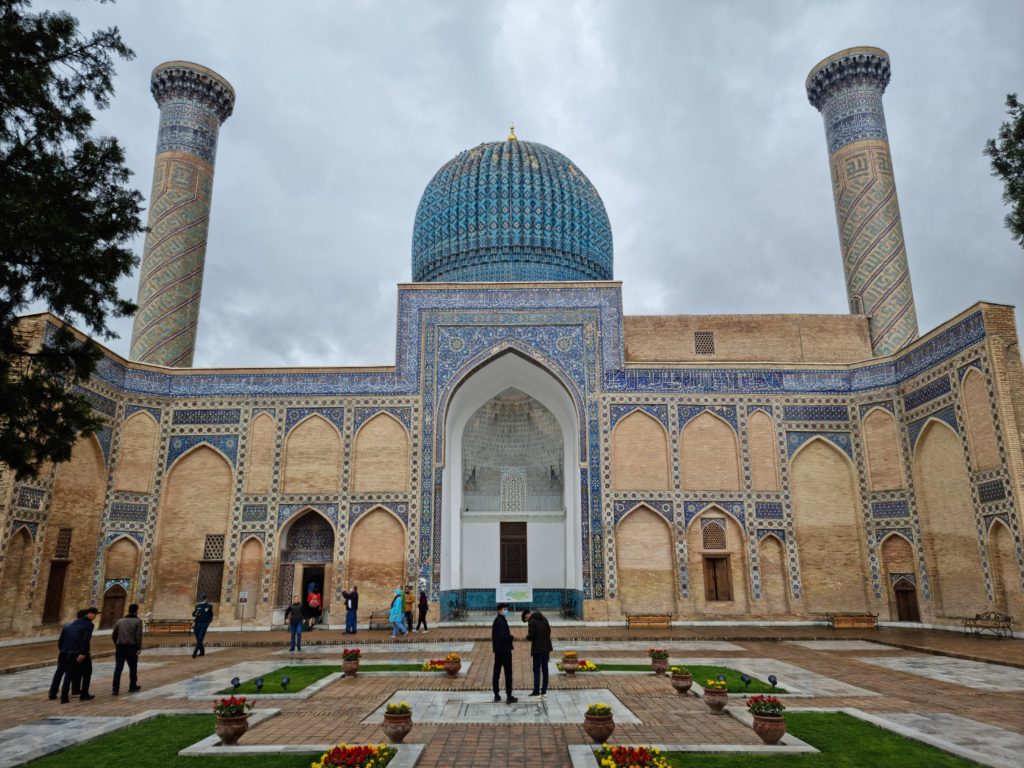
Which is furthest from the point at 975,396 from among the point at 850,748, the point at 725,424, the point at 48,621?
the point at 48,621

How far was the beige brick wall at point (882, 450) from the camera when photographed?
12.3 m

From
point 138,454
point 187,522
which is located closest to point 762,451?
point 187,522

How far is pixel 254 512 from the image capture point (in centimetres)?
1267

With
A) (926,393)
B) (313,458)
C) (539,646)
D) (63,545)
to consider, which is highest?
(926,393)

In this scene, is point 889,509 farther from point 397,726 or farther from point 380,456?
point 397,726

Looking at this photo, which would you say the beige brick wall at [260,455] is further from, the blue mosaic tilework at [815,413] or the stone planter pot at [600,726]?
the stone planter pot at [600,726]

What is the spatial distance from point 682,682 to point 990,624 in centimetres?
694

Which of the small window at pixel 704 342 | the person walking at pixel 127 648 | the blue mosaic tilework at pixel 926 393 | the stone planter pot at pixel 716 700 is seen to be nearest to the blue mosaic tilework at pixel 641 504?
the small window at pixel 704 342

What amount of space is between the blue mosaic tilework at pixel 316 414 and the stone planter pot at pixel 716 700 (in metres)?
9.34

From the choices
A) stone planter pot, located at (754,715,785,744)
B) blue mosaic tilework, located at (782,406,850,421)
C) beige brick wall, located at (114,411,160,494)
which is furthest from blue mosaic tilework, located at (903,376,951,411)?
beige brick wall, located at (114,411,160,494)

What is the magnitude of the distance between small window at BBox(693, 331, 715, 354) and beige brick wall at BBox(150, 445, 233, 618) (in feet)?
31.7

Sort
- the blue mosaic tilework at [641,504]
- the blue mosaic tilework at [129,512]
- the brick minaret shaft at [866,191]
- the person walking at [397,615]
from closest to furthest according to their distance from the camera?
1. the person walking at [397,615]
2. the blue mosaic tilework at [129,512]
3. the blue mosaic tilework at [641,504]
4. the brick minaret shaft at [866,191]

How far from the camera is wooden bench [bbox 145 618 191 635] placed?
11617mm

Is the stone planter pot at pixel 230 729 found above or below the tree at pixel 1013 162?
below
